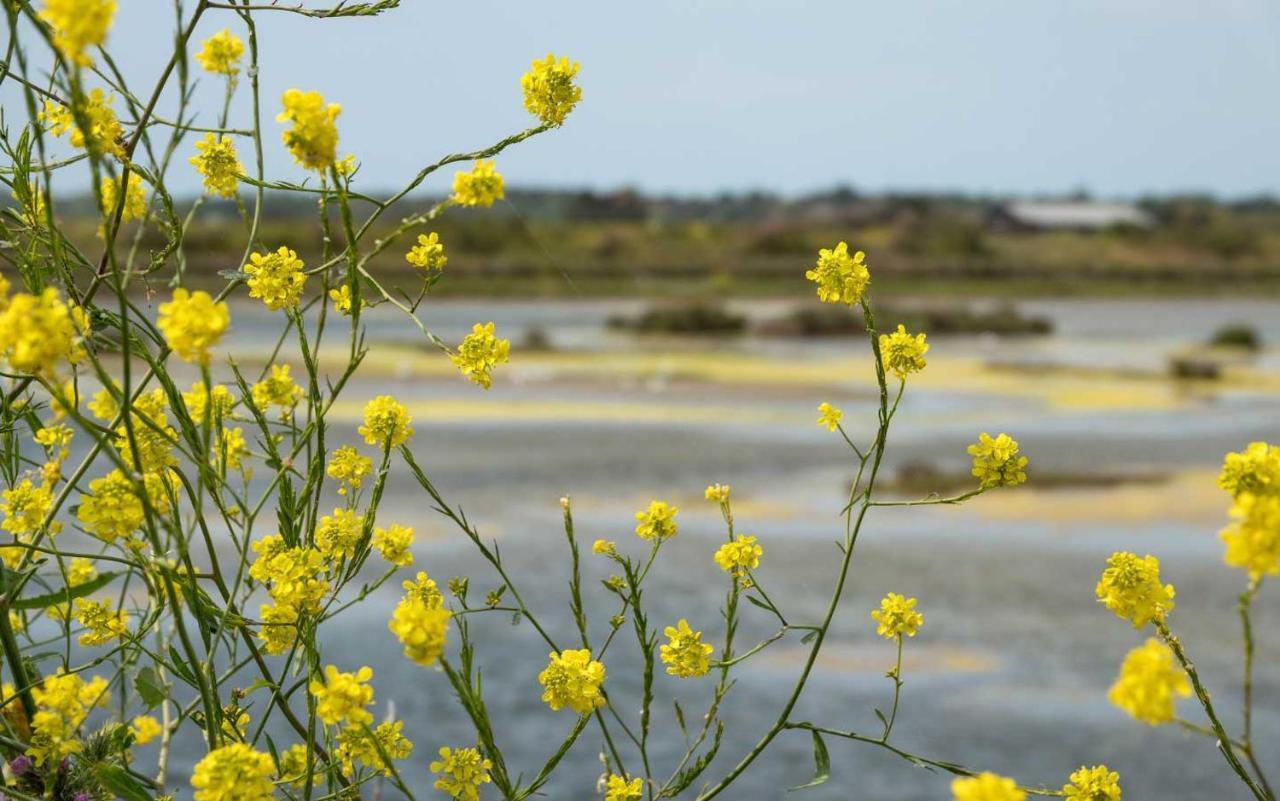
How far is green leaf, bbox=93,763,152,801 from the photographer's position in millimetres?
1405

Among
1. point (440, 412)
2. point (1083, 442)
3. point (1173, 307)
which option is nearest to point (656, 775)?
point (1083, 442)

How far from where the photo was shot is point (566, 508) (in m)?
1.68

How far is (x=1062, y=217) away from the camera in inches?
2334

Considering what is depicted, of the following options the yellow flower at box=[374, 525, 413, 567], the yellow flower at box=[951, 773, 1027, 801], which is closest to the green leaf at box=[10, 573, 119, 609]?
the yellow flower at box=[374, 525, 413, 567]

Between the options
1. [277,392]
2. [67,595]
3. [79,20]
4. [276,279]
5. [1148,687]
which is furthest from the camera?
[277,392]

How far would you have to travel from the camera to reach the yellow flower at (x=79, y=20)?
102 centimetres

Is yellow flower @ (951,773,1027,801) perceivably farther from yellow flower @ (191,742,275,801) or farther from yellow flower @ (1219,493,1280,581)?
yellow flower @ (191,742,275,801)

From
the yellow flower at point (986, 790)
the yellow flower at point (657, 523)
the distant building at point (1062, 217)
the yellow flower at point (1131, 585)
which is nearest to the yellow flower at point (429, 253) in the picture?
the yellow flower at point (657, 523)

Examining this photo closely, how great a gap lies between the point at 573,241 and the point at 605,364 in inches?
1176

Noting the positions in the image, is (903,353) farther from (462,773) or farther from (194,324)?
(194,324)

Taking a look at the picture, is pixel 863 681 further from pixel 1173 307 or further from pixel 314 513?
pixel 1173 307

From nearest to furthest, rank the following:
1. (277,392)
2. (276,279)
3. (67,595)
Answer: (67,595), (276,279), (277,392)

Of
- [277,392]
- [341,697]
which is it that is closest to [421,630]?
[341,697]

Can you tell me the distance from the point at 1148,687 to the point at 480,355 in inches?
36.6
